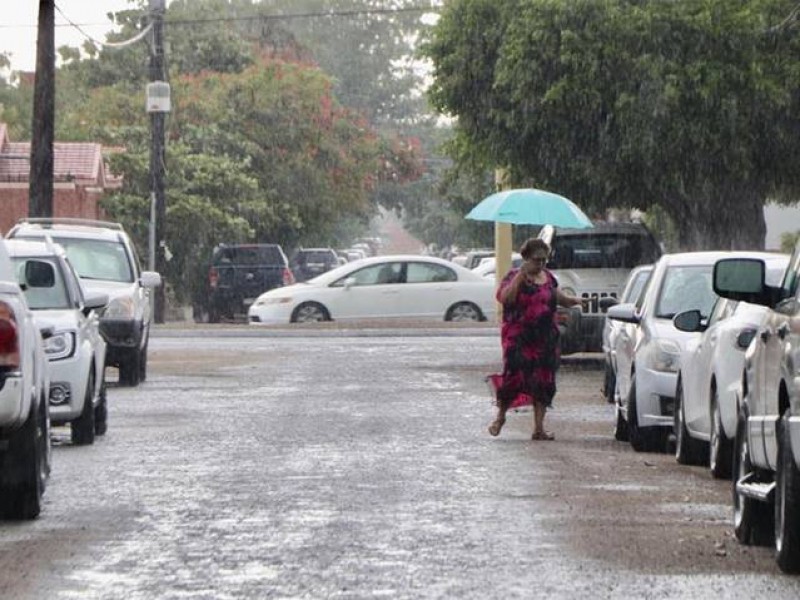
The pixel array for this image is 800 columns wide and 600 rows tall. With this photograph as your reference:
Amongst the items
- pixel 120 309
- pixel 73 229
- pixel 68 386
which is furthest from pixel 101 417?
pixel 73 229

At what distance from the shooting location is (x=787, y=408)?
9.73 m

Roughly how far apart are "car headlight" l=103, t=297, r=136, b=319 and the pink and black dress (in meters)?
7.09

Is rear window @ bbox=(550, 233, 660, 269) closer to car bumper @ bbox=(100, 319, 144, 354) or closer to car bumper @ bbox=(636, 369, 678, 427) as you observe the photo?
car bumper @ bbox=(100, 319, 144, 354)

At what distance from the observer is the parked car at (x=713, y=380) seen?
44.9 feet

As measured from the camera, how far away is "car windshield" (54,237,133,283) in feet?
82.5

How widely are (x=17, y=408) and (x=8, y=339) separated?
367 mm

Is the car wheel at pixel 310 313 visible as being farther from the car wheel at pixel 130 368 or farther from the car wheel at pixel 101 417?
the car wheel at pixel 101 417

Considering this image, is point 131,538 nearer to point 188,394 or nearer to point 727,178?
point 188,394

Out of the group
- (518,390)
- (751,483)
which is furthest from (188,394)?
(751,483)

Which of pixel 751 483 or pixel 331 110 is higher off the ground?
pixel 331 110

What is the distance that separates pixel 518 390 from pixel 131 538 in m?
7.02

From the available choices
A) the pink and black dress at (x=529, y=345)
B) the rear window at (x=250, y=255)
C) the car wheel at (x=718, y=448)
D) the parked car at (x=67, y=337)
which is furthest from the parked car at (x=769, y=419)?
the rear window at (x=250, y=255)

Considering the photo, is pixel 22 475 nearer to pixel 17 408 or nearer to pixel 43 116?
pixel 17 408

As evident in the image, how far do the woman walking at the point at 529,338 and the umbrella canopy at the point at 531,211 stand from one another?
8607 millimetres
